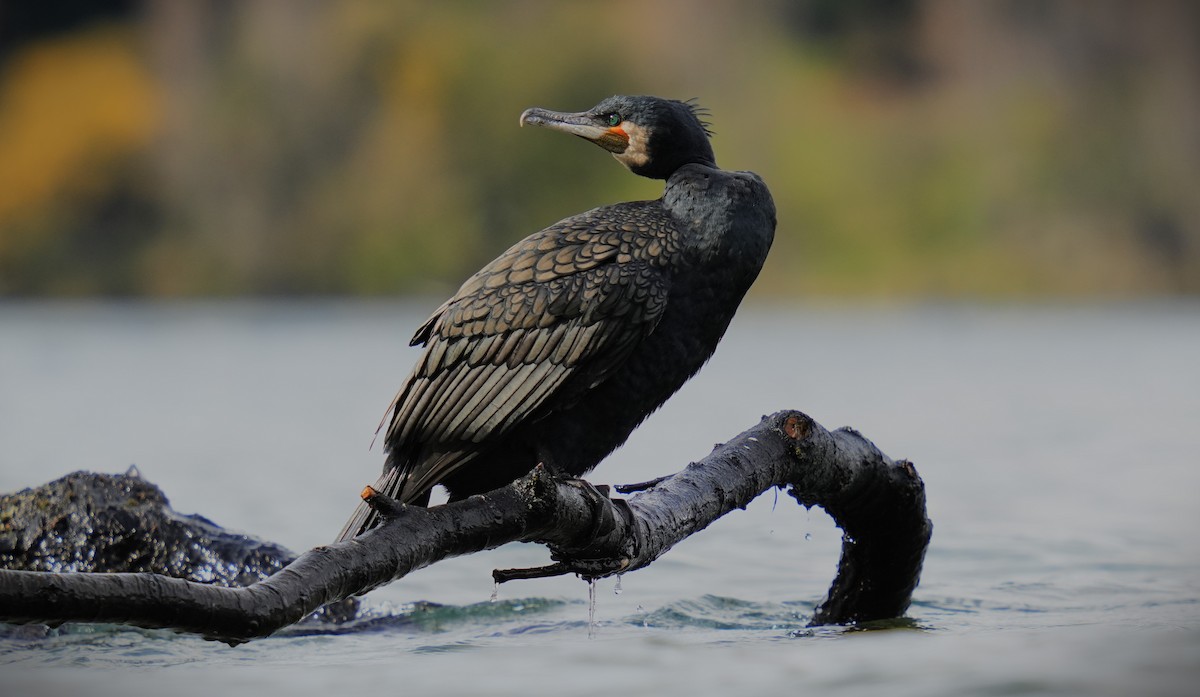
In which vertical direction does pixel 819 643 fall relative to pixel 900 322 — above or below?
below

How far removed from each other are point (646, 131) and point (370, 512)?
141cm

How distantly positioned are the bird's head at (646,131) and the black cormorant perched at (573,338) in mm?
163

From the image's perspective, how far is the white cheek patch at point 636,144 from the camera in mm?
4148

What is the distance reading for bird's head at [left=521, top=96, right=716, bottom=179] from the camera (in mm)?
4141

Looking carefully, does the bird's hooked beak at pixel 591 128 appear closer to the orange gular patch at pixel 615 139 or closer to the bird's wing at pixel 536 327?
the orange gular patch at pixel 615 139


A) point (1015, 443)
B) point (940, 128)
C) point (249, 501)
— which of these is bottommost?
point (249, 501)

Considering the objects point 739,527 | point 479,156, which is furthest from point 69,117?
point 739,527

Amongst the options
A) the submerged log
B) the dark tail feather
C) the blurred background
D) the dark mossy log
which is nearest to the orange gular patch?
the dark mossy log

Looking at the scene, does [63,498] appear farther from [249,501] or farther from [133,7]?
[133,7]

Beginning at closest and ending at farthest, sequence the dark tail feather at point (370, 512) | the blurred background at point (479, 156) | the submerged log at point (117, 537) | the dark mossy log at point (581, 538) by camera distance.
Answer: the dark mossy log at point (581, 538), the dark tail feather at point (370, 512), the submerged log at point (117, 537), the blurred background at point (479, 156)

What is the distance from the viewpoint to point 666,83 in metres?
27.4

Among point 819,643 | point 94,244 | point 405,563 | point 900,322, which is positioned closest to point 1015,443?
point 819,643

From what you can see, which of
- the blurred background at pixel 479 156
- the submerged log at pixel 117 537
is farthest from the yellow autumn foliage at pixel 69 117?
the submerged log at pixel 117 537

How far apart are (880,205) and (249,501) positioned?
19.3 metres
